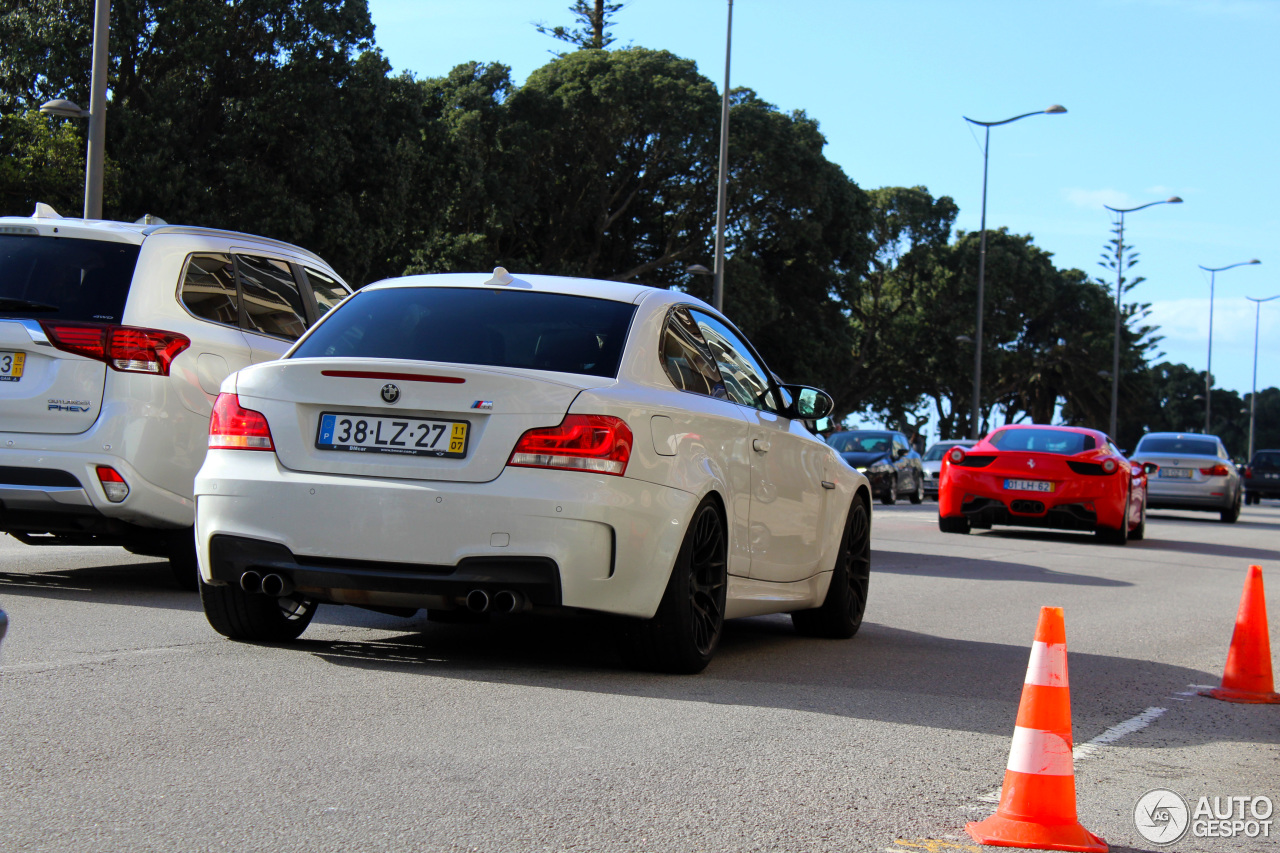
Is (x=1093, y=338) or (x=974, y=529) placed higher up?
(x=1093, y=338)

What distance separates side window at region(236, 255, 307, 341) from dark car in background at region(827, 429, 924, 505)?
2131 cm

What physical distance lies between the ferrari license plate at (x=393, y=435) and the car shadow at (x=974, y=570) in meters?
7.61

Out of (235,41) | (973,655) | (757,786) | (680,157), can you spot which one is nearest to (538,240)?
(680,157)

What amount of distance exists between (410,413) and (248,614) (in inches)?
52.4

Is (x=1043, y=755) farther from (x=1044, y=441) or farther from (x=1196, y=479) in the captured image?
(x=1196, y=479)

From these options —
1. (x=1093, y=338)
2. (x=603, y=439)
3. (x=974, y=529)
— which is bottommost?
(x=974, y=529)

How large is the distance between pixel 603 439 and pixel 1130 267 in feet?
271

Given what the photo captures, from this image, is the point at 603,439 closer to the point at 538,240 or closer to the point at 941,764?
the point at 941,764

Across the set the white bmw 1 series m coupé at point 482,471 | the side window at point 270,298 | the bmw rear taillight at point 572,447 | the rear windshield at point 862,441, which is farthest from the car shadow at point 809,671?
the rear windshield at point 862,441

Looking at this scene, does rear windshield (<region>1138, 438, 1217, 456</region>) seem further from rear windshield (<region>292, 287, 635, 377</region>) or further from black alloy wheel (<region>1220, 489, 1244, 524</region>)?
rear windshield (<region>292, 287, 635, 377</region>)

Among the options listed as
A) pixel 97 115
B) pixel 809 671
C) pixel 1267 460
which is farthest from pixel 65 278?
pixel 1267 460

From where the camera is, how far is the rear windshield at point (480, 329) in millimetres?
5988

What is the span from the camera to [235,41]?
108 feet

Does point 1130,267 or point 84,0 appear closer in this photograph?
point 84,0
